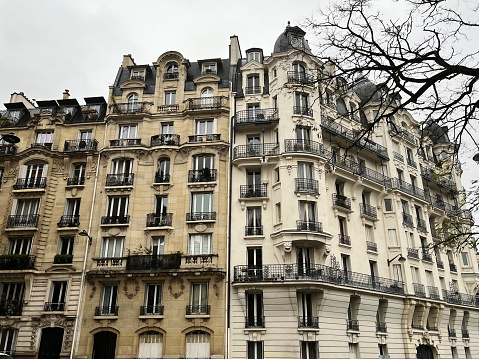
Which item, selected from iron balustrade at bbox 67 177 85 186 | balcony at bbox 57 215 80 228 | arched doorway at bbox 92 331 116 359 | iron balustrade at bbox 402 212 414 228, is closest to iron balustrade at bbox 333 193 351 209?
iron balustrade at bbox 402 212 414 228

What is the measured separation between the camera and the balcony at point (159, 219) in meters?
27.3

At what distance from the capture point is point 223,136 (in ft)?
97.0

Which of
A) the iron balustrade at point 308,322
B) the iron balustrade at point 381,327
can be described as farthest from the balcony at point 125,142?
the iron balustrade at point 381,327

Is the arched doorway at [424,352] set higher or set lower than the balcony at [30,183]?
lower

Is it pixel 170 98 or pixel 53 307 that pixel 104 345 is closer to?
pixel 53 307

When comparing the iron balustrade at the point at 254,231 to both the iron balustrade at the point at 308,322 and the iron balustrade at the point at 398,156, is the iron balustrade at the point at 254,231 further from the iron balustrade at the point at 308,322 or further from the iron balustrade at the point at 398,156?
the iron balustrade at the point at 398,156

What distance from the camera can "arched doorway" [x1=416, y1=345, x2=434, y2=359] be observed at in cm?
2934

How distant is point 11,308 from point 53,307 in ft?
8.38

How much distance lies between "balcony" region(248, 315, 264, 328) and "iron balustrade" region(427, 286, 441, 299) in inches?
576

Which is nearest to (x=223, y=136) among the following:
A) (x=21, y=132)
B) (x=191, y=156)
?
(x=191, y=156)

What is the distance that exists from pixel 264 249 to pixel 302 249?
234 cm

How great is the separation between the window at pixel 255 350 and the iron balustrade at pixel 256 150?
11.9 m

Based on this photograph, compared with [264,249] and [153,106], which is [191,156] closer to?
[153,106]

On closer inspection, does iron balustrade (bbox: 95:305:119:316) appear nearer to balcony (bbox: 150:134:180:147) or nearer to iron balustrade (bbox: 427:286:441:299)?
balcony (bbox: 150:134:180:147)
